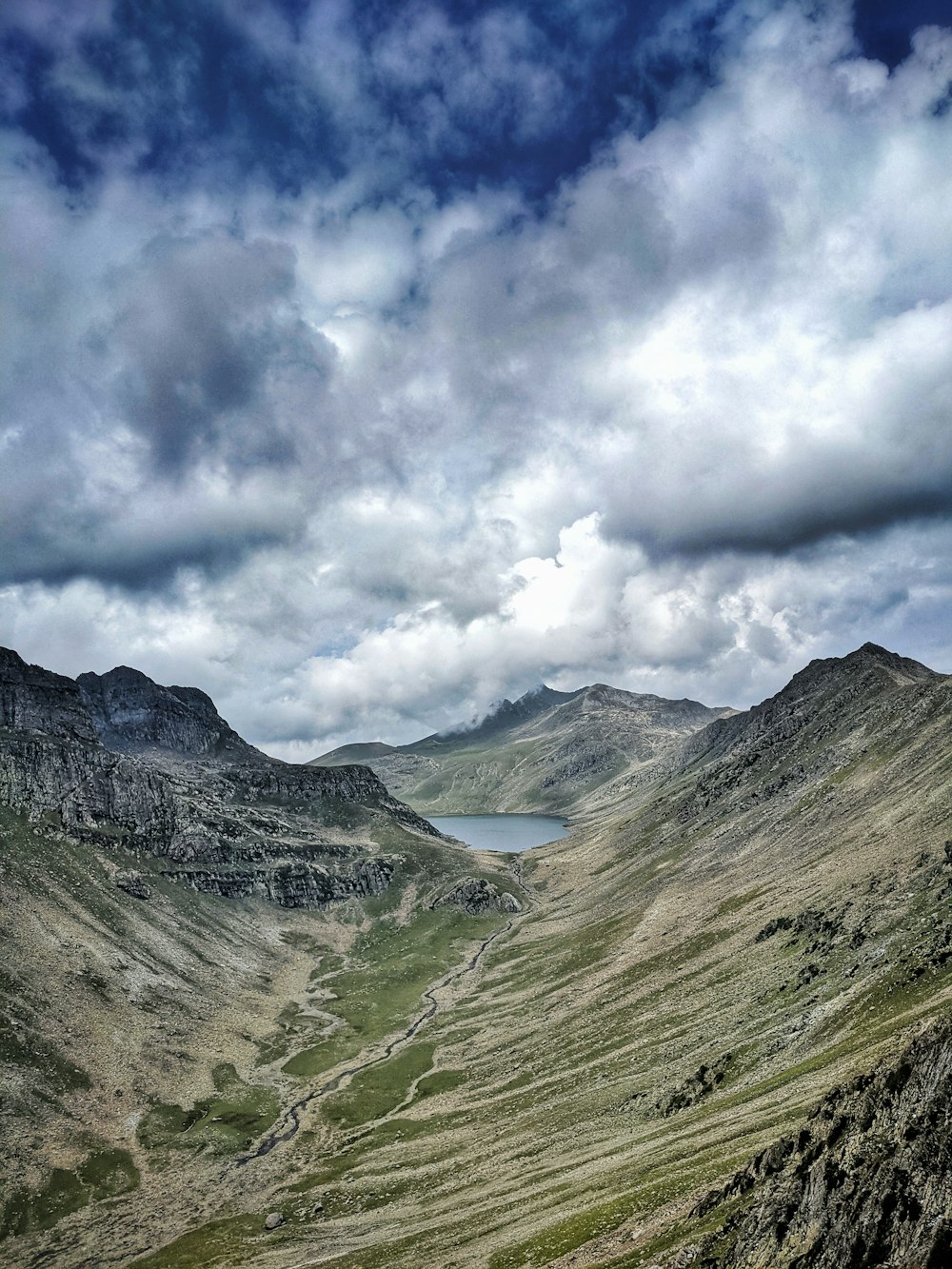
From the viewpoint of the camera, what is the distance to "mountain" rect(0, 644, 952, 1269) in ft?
132

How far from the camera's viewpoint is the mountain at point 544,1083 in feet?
132

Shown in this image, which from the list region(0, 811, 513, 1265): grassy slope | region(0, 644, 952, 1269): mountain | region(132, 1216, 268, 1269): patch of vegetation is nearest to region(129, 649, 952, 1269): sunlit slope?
region(132, 1216, 268, 1269): patch of vegetation

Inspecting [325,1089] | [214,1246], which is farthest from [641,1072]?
[325,1089]

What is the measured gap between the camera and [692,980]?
12962cm

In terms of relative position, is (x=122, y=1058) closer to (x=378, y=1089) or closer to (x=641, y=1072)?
(x=378, y=1089)

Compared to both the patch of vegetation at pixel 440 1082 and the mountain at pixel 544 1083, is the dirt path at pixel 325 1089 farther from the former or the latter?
the patch of vegetation at pixel 440 1082

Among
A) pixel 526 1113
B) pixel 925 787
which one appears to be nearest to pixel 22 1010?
pixel 526 1113

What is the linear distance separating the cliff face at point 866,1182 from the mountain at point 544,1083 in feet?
0.45

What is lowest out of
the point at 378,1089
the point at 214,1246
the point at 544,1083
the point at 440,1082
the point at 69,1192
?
the point at 440,1082

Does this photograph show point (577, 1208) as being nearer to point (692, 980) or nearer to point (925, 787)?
point (692, 980)

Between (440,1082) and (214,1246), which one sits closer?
(214,1246)

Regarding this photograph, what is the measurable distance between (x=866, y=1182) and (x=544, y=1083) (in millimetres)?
93142

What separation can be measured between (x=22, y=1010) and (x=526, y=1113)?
94.5 metres

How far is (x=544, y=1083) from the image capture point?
379 feet
